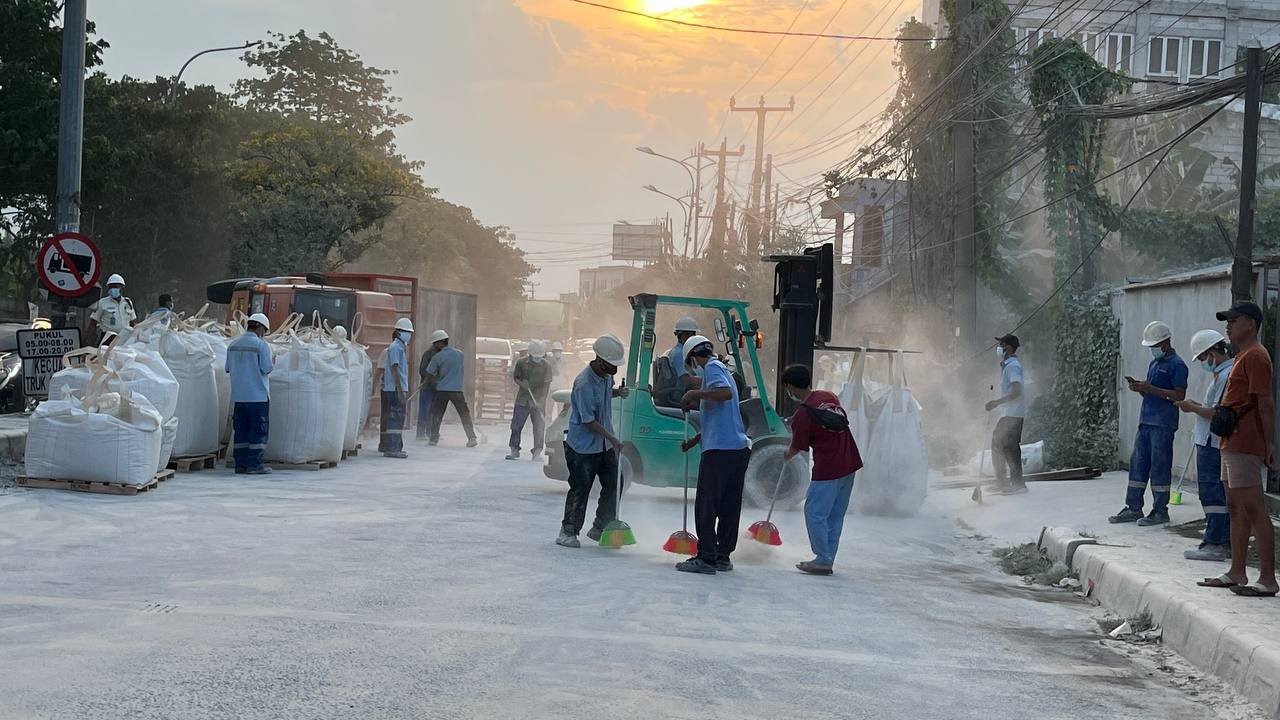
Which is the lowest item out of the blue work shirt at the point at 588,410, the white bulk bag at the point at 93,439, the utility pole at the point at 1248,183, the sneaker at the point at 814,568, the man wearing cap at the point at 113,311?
the sneaker at the point at 814,568

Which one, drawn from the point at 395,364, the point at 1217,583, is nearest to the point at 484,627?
the point at 1217,583

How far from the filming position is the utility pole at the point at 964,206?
66.5 feet

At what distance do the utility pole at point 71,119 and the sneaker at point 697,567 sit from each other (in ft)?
32.3

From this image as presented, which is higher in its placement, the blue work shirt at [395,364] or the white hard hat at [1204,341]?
the white hard hat at [1204,341]

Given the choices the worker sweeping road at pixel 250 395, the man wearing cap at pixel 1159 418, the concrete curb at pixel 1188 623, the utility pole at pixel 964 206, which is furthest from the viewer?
the utility pole at pixel 964 206

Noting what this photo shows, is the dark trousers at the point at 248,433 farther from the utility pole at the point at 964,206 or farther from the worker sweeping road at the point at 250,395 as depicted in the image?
the utility pole at the point at 964,206

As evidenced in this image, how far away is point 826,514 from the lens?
33.1 ft

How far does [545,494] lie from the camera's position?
14.7 m

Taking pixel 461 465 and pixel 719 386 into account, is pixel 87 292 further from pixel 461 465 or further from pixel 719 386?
pixel 719 386

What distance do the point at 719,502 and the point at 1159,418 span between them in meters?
4.43

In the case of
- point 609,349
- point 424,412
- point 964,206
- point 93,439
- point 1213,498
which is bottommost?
point 424,412

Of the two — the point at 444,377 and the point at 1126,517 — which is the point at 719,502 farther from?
the point at 444,377

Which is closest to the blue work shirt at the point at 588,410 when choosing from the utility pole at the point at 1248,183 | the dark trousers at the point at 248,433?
the dark trousers at the point at 248,433

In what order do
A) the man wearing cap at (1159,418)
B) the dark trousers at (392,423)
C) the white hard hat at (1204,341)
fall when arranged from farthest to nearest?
1. the dark trousers at (392,423)
2. the man wearing cap at (1159,418)
3. the white hard hat at (1204,341)
